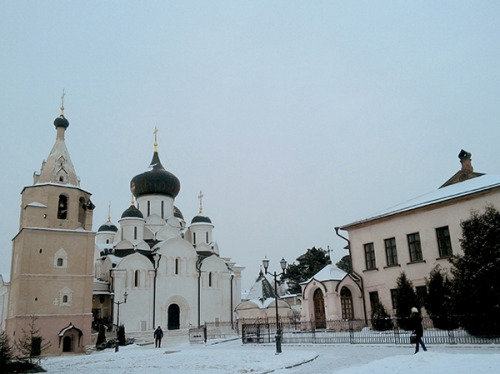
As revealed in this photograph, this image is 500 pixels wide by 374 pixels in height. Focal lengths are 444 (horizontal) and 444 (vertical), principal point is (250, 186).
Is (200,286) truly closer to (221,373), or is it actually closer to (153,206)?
(153,206)

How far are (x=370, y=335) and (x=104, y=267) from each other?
92.2 feet

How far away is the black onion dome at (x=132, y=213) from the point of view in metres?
43.1

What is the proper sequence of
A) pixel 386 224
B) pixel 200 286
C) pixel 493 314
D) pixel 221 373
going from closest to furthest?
pixel 221 373, pixel 493 314, pixel 386 224, pixel 200 286

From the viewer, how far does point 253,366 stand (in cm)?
1345

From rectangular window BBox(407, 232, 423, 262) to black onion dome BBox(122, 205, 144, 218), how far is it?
27.7 metres

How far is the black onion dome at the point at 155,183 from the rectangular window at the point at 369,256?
25111 millimetres

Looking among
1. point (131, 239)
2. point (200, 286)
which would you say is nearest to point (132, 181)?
point (131, 239)

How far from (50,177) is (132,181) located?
16.8 m

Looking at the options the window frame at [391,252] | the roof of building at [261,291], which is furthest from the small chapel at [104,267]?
the window frame at [391,252]

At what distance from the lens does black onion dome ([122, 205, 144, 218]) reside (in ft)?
141

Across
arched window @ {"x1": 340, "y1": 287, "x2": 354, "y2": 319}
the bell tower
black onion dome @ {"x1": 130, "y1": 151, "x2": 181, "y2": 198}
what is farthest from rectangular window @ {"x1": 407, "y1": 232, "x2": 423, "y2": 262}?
black onion dome @ {"x1": 130, "y1": 151, "x2": 181, "y2": 198}

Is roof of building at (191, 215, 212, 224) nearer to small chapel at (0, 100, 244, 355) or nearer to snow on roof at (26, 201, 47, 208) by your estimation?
small chapel at (0, 100, 244, 355)

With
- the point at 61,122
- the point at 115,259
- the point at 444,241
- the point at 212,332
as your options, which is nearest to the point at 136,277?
the point at 115,259

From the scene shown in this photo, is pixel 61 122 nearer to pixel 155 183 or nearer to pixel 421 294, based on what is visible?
pixel 155 183
